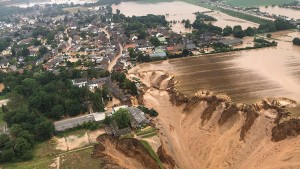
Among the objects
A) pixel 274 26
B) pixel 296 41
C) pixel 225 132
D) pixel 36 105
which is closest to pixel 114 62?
pixel 36 105

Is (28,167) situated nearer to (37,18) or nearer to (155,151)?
(155,151)

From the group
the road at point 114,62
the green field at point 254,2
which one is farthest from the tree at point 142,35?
the green field at point 254,2

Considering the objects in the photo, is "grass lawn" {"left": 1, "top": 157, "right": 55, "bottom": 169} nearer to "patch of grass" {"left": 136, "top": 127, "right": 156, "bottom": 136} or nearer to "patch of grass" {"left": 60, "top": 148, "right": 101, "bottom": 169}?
"patch of grass" {"left": 60, "top": 148, "right": 101, "bottom": 169}

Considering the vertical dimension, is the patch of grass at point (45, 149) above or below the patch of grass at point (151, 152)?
below

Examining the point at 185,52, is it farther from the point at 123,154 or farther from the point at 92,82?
the point at 123,154

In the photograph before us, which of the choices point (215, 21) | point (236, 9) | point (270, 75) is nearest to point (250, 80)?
point (270, 75)

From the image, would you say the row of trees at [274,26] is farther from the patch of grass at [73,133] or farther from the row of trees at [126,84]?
the patch of grass at [73,133]
